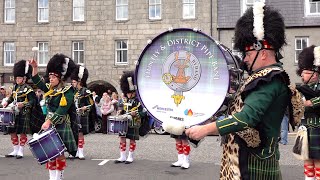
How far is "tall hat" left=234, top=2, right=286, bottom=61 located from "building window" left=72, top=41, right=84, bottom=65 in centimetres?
2089

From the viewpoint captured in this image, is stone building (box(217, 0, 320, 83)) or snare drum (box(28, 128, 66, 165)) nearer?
Result: snare drum (box(28, 128, 66, 165))

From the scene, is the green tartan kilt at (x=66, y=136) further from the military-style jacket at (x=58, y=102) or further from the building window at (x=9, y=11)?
the building window at (x=9, y=11)

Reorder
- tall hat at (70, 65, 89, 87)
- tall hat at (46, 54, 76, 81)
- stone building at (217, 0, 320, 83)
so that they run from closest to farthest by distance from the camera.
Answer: tall hat at (46, 54, 76, 81) → tall hat at (70, 65, 89, 87) → stone building at (217, 0, 320, 83)

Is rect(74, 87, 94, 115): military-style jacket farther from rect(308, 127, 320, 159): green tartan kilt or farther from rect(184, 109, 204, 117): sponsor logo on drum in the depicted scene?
rect(184, 109, 204, 117): sponsor logo on drum

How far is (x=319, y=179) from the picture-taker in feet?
18.6

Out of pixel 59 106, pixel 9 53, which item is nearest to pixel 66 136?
pixel 59 106

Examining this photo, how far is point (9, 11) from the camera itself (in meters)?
24.3

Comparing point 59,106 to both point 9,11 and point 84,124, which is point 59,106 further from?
point 9,11

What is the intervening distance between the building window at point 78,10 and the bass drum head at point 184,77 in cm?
2082

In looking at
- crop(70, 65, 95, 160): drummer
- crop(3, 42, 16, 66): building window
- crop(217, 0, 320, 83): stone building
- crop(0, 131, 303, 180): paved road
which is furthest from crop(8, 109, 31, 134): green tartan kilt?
crop(3, 42, 16, 66): building window

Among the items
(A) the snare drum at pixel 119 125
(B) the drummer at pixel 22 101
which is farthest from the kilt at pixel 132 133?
(B) the drummer at pixel 22 101

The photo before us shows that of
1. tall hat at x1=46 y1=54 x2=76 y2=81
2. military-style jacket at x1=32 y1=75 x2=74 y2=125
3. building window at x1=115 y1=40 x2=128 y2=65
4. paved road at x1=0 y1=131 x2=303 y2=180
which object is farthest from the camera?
building window at x1=115 y1=40 x2=128 y2=65

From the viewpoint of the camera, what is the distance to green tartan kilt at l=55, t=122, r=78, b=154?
6.35m

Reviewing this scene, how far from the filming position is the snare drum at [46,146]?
569cm
